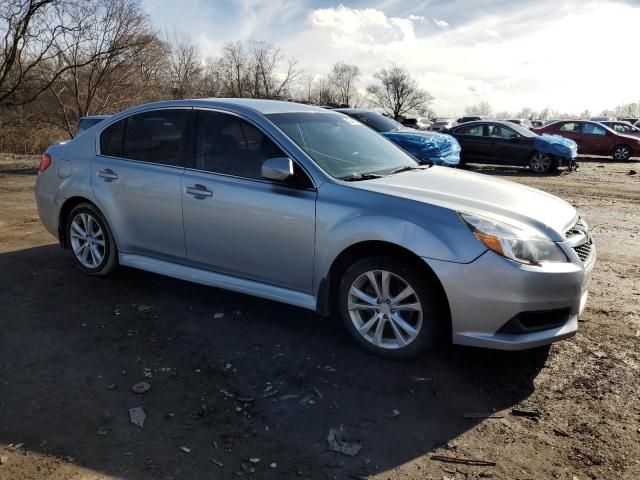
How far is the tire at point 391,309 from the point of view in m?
3.32

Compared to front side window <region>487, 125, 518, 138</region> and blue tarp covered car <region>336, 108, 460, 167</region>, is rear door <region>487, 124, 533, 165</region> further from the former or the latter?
blue tarp covered car <region>336, 108, 460, 167</region>

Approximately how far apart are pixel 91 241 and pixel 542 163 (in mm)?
13763

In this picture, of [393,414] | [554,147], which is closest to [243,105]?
[393,414]

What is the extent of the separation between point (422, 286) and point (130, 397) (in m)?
1.91

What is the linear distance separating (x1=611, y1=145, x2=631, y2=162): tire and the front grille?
1908cm

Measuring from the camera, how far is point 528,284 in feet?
10.0

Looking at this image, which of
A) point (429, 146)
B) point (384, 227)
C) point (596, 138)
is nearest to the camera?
point (384, 227)

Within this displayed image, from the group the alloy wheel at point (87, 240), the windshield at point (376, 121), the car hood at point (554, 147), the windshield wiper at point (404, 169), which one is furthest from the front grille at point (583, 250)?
the car hood at point (554, 147)

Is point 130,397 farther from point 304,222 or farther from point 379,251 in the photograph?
point 379,251

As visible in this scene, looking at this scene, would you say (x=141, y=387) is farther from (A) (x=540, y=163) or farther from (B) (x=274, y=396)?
(A) (x=540, y=163)

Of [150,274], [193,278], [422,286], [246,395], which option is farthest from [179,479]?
[150,274]

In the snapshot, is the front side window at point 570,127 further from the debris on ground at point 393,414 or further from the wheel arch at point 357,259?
the debris on ground at point 393,414

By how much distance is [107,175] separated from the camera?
471 centimetres

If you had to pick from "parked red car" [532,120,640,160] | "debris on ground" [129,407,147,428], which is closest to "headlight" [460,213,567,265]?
"debris on ground" [129,407,147,428]
